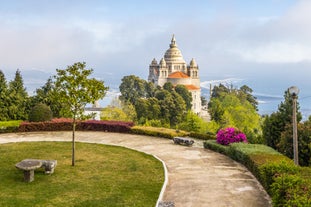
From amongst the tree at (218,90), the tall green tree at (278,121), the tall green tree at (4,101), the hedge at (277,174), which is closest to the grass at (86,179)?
the hedge at (277,174)

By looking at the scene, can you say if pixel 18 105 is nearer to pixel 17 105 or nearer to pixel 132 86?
pixel 17 105

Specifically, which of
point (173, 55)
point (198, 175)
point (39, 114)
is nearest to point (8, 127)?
point (39, 114)

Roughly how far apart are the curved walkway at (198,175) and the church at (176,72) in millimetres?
84653

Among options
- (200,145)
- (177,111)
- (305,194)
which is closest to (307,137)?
(200,145)

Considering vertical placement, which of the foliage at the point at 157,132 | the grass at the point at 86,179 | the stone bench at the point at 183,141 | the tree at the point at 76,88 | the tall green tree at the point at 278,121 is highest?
the tree at the point at 76,88

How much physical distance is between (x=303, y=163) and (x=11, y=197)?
12461 millimetres

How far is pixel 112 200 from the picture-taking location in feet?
33.2

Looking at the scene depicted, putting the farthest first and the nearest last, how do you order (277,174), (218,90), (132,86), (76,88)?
(218,90) → (132,86) → (76,88) → (277,174)

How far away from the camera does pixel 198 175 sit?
13086mm

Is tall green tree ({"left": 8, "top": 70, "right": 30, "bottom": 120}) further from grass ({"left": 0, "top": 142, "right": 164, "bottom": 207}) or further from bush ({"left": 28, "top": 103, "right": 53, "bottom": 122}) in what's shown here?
grass ({"left": 0, "top": 142, "right": 164, "bottom": 207})

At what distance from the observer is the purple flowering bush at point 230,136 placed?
59.4 feet

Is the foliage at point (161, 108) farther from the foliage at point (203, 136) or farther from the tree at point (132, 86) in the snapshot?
the foliage at point (203, 136)

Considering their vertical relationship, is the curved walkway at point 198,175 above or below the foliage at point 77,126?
below

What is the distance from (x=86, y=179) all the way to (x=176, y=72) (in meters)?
104
